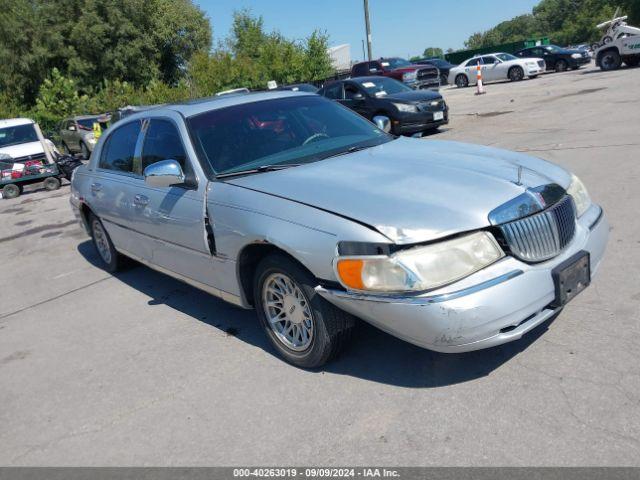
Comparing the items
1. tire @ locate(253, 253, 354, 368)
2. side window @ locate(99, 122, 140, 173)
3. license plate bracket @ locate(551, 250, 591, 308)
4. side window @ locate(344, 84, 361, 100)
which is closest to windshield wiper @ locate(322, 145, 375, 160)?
tire @ locate(253, 253, 354, 368)

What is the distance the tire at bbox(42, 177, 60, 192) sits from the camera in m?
14.0

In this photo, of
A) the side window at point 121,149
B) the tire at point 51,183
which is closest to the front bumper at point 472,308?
the side window at point 121,149

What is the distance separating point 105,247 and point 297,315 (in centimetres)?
351

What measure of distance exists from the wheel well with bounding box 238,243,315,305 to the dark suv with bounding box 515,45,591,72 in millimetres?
29199

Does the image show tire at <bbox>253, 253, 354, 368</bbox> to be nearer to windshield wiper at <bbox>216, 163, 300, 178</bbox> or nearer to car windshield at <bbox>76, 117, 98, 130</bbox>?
windshield wiper at <bbox>216, 163, 300, 178</bbox>

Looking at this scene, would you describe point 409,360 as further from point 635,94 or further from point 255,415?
point 635,94

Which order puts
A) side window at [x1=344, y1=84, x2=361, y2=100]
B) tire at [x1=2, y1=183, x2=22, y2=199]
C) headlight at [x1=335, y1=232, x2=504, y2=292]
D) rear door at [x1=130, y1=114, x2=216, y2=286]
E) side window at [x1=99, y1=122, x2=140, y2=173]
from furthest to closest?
side window at [x1=344, y1=84, x2=361, y2=100] < tire at [x1=2, y1=183, x2=22, y2=199] < side window at [x1=99, y1=122, x2=140, y2=173] < rear door at [x1=130, y1=114, x2=216, y2=286] < headlight at [x1=335, y1=232, x2=504, y2=292]

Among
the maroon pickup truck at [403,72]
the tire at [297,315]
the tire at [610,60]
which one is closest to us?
the tire at [297,315]

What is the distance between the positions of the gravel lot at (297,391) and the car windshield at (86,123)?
16759 mm

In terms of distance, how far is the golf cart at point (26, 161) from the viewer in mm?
13720

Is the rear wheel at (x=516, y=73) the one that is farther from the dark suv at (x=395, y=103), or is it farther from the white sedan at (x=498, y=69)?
the dark suv at (x=395, y=103)

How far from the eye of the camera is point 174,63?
39.6 meters

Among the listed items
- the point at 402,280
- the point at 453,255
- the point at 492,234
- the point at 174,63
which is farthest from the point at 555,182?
the point at 174,63

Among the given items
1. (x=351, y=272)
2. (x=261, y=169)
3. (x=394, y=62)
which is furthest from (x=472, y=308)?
(x=394, y=62)
